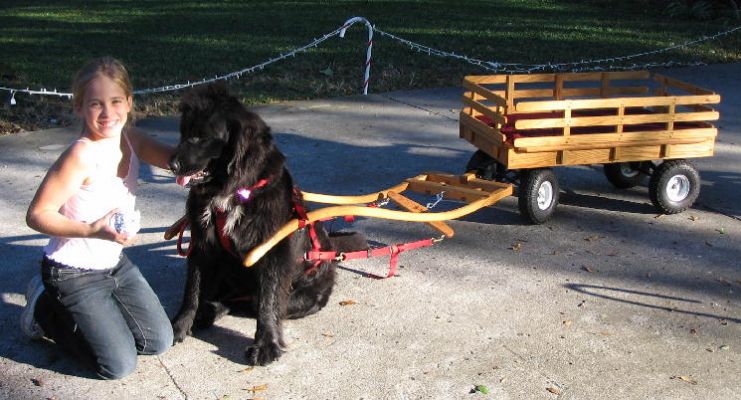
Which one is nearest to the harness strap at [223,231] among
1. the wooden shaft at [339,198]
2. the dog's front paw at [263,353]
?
the dog's front paw at [263,353]

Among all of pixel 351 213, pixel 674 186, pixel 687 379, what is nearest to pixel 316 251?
pixel 351 213

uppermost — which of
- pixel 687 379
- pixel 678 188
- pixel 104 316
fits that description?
pixel 678 188

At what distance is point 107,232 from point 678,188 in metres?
4.23

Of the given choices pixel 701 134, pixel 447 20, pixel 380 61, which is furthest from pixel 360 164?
pixel 447 20

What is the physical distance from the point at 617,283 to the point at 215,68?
730 centimetres

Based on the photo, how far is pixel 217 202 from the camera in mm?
4102

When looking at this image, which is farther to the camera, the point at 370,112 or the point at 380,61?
the point at 380,61

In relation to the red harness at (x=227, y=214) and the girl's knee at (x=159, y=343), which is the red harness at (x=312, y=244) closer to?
the red harness at (x=227, y=214)

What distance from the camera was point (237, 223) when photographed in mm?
4156

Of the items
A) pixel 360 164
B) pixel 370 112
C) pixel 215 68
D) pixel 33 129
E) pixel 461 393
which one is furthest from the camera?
pixel 215 68

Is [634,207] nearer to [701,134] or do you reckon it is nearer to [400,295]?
[701,134]

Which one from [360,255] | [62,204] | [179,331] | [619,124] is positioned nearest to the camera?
[62,204]

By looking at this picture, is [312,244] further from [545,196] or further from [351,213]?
[545,196]

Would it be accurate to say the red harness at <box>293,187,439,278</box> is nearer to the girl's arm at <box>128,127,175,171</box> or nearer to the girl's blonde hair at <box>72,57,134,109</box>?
the girl's arm at <box>128,127,175,171</box>
